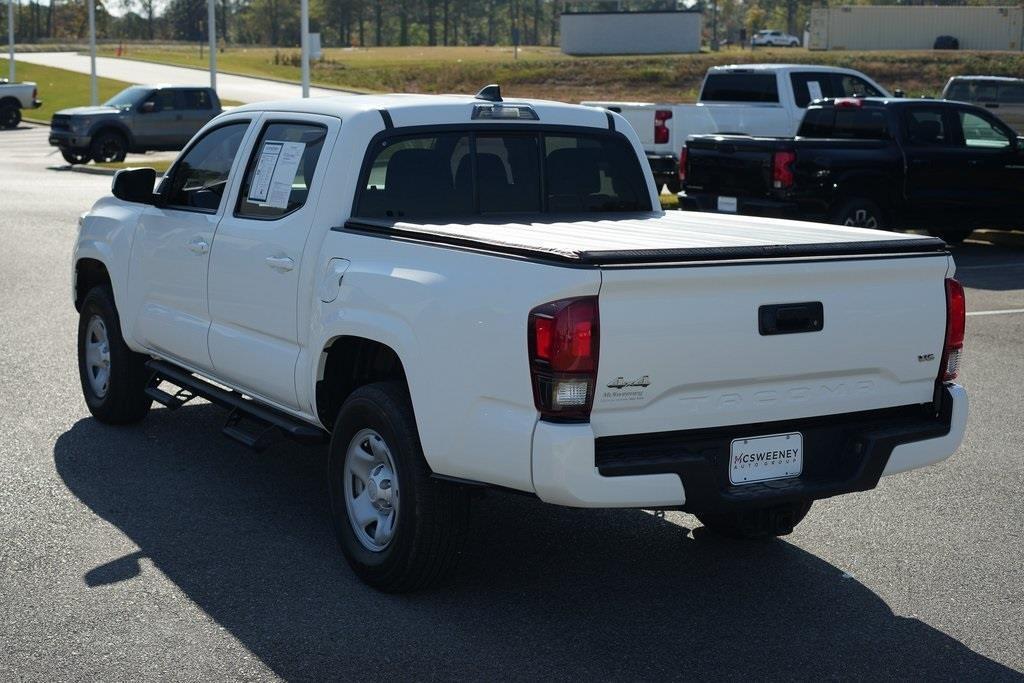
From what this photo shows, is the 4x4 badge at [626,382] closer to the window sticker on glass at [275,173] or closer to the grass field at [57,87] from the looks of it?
the window sticker on glass at [275,173]

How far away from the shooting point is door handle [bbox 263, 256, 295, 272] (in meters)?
6.06

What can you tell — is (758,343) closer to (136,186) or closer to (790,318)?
(790,318)

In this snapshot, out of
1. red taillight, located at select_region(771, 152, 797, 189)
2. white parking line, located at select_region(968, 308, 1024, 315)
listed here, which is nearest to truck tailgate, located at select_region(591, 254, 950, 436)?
white parking line, located at select_region(968, 308, 1024, 315)

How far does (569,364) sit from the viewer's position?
4578 mm

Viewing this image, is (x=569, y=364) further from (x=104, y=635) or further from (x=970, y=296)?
(x=970, y=296)

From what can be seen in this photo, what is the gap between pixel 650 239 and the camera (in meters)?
5.21

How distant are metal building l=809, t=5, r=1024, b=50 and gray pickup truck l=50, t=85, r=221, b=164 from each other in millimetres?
76151

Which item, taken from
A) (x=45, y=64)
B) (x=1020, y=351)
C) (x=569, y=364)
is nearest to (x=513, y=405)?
(x=569, y=364)

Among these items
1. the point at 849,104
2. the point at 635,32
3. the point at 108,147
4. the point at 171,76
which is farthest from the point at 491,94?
the point at 635,32

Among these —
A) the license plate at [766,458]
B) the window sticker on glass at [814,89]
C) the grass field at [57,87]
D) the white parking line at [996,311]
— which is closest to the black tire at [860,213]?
the white parking line at [996,311]

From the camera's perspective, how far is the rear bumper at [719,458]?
4633 mm

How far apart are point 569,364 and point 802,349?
0.97 metres

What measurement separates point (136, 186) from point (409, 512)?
320 centimetres

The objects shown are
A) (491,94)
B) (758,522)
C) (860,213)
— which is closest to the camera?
(758,522)
